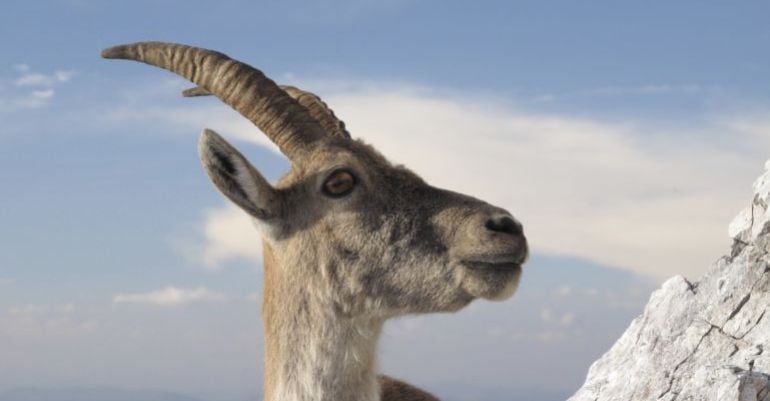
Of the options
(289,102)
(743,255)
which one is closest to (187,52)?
(289,102)

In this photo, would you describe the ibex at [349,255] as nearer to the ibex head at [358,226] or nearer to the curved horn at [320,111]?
the ibex head at [358,226]

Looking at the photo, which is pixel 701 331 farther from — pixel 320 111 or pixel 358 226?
pixel 358 226

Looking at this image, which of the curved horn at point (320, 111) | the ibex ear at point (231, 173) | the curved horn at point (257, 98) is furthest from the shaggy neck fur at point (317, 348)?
the curved horn at point (320, 111)

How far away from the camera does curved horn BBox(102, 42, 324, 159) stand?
1052 cm

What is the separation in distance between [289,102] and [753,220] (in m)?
7.92

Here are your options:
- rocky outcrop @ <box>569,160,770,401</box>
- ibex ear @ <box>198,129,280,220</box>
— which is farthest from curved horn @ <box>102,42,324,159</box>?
rocky outcrop @ <box>569,160,770,401</box>

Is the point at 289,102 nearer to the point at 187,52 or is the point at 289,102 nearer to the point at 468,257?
the point at 187,52

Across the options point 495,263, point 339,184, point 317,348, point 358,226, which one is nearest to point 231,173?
point 339,184

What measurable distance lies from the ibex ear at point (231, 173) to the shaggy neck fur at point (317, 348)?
2.60 feet

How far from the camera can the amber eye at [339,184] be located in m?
10.1

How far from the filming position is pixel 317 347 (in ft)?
32.1

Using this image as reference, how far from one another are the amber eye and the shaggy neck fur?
2.85 feet

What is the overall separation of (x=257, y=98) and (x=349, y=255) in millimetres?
2024

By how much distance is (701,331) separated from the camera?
567 inches
